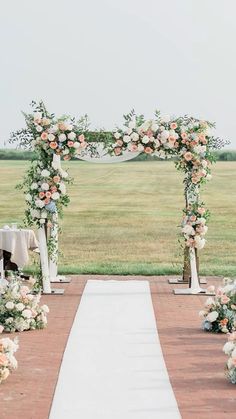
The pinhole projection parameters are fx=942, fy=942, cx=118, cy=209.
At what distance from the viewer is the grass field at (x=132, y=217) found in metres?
25.5

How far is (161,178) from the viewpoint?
2381 inches

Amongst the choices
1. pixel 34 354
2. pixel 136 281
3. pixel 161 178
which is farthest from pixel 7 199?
pixel 34 354

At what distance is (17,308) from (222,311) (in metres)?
2.96

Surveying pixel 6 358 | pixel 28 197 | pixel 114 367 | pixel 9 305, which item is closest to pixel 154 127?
pixel 28 197

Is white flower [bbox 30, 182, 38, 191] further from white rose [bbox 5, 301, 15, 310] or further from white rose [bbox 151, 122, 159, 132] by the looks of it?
white rose [bbox 5, 301, 15, 310]

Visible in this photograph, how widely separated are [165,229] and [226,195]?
51.0ft

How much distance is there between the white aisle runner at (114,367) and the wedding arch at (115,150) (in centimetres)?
189

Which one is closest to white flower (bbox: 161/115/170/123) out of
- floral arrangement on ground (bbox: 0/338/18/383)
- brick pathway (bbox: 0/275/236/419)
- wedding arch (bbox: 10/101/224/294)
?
wedding arch (bbox: 10/101/224/294)

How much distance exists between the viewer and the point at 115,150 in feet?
60.1

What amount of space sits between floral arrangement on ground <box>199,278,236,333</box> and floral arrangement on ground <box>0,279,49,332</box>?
2.40 meters

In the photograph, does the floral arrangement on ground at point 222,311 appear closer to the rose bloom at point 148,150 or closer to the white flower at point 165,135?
the white flower at point 165,135

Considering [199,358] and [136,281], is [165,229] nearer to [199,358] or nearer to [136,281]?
[136,281]

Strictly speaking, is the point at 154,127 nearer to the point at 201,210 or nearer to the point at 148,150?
the point at 148,150

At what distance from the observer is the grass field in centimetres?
2550
